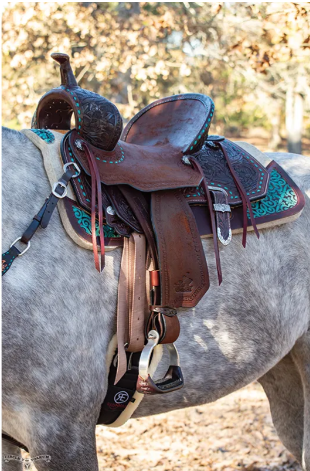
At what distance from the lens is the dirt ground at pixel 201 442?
355 cm

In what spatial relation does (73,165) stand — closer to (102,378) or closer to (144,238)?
(144,238)

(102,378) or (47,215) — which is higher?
(47,215)

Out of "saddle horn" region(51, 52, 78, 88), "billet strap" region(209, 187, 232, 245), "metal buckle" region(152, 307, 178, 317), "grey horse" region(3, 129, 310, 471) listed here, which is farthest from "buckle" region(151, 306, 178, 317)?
"saddle horn" region(51, 52, 78, 88)

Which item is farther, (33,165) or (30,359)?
(33,165)

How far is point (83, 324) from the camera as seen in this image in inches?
63.9

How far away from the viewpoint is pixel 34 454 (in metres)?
1.60

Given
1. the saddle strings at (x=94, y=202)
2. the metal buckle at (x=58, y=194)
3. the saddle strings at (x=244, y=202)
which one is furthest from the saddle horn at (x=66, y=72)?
the saddle strings at (x=244, y=202)

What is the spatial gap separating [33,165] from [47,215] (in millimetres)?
216

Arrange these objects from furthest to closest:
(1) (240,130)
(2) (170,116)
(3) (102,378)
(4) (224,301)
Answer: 1. (1) (240,130)
2. (2) (170,116)
3. (4) (224,301)
4. (3) (102,378)

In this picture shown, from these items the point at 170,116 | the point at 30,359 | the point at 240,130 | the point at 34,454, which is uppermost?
the point at 170,116

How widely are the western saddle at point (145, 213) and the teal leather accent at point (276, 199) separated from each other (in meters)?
0.11

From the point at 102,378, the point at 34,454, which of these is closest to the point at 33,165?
the point at 102,378

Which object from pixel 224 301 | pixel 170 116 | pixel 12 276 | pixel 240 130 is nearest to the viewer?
pixel 12 276

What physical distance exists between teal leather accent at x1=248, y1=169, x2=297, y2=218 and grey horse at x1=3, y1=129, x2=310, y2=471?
87 millimetres
